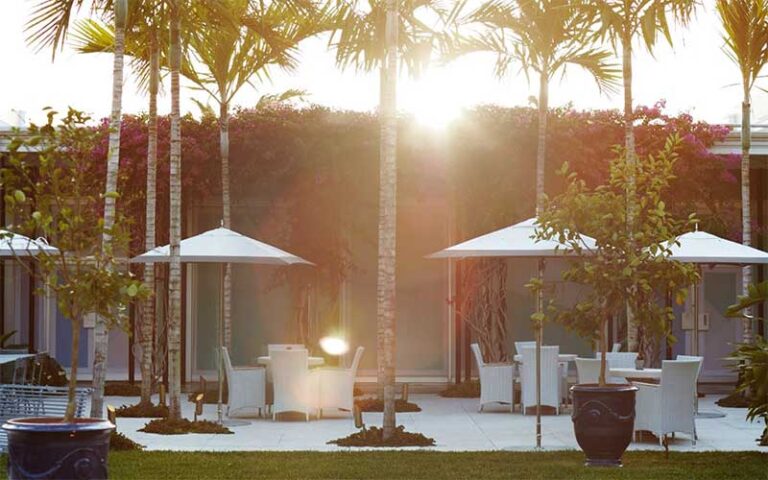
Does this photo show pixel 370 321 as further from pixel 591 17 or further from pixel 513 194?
pixel 591 17

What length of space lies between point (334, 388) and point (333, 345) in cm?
493

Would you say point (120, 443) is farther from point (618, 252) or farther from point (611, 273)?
point (618, 252)

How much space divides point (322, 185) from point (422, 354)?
3.25m

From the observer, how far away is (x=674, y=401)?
12273mm

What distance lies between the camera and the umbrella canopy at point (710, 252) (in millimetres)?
14438

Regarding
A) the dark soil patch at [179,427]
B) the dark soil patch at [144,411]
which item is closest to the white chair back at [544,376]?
the dark soil patch at [179,427]

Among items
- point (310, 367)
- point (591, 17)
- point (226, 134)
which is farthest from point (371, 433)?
point (226, 134)

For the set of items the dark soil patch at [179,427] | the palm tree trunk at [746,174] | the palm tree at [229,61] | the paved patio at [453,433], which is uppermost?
the palm tree at [229,61]

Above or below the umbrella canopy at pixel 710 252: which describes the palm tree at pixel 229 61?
above

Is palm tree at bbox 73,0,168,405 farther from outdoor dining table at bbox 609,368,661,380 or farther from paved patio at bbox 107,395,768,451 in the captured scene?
outdoor dining table at bbox 609,368,661,380

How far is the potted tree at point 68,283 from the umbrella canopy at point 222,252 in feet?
18.0

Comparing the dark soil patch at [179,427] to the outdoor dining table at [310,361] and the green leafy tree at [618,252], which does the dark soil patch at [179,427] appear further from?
the green leafy tree at [618,252]

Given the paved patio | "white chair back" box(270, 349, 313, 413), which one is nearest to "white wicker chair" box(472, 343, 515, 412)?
the paved patio

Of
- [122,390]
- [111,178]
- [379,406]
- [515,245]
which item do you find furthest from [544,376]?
[111,178]
